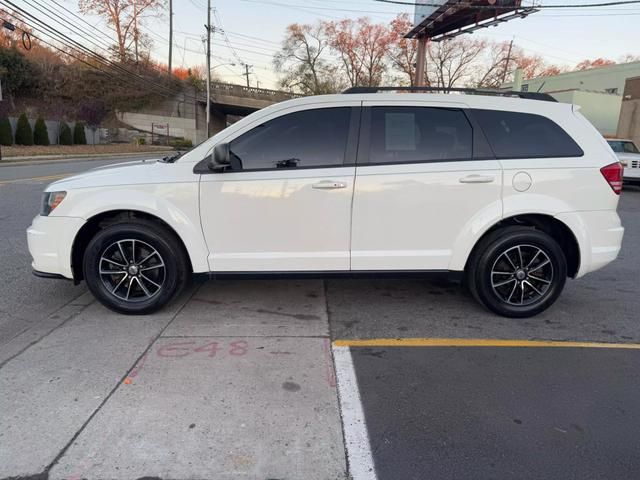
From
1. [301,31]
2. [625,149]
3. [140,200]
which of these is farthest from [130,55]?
[140,200]

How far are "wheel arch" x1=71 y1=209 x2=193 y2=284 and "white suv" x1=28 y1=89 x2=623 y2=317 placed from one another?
0.01 metres

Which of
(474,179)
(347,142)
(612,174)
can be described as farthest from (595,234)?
(347,142)

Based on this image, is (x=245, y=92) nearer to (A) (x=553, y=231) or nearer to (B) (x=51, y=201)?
(B) (x=51, y=201)

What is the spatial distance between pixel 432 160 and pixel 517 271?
4.30ft

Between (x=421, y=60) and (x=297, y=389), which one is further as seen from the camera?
(x=421, y=60)

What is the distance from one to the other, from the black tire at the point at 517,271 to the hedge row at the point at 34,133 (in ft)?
116

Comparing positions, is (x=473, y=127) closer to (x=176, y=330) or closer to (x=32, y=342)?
(x=176, y=330)

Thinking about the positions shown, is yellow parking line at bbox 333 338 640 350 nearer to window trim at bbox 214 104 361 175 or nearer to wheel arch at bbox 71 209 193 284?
window trim at bbox 214 104 361 175

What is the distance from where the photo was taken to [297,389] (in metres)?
2.93

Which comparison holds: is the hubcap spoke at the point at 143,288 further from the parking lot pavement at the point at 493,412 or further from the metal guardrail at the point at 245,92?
the metal guardrail at the point at 245,92

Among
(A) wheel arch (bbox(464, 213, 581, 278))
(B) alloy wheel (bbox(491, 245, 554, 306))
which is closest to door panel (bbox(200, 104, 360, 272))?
(A) wheel arch (bbox(464, 213, 581, 278))

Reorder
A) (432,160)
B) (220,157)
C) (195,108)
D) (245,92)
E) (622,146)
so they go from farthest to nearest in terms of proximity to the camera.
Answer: (245,92) < (195,108) < (622,146) < (432,160) < (220,157)

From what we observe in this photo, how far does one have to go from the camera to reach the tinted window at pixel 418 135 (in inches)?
154

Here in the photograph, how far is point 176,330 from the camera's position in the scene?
12.3ft
